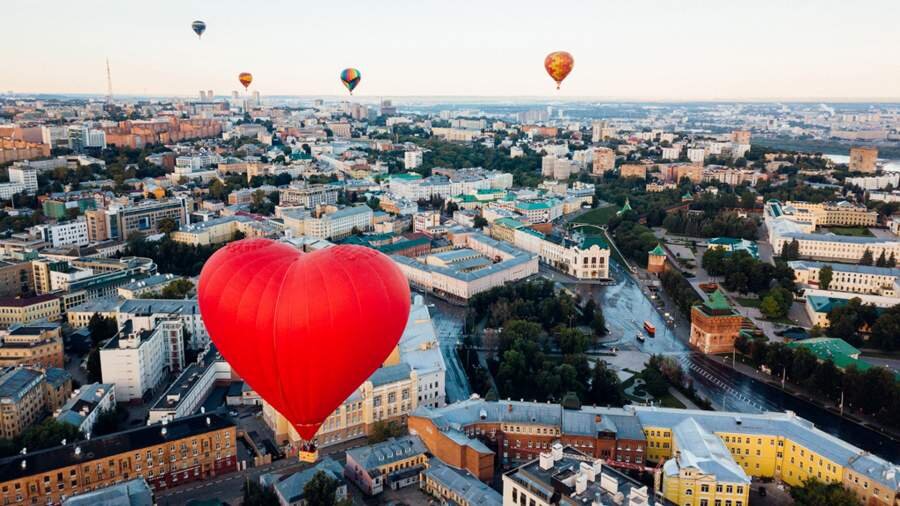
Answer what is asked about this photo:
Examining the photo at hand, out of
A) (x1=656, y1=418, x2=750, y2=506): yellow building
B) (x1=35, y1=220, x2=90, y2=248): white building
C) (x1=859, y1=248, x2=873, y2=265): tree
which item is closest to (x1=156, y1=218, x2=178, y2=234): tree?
(x1=35, y1=220, x2=90, y2=248): white building

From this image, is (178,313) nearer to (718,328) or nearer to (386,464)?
(386,464)

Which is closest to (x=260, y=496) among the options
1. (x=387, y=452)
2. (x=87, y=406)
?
(x=387, y=452)

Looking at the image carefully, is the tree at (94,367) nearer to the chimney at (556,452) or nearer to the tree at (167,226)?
the chimney at (556,452)

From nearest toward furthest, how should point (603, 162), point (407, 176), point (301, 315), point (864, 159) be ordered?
point (301, 315)
point (407, 176)
point (864, 159)
point (603, 162)

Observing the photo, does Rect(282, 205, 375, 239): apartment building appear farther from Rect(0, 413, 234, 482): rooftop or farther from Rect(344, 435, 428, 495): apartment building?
Rect(344, 435, 428, 495): apartment building

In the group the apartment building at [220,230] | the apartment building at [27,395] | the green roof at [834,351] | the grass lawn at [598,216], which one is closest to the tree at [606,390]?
the green roof at [834,351]
